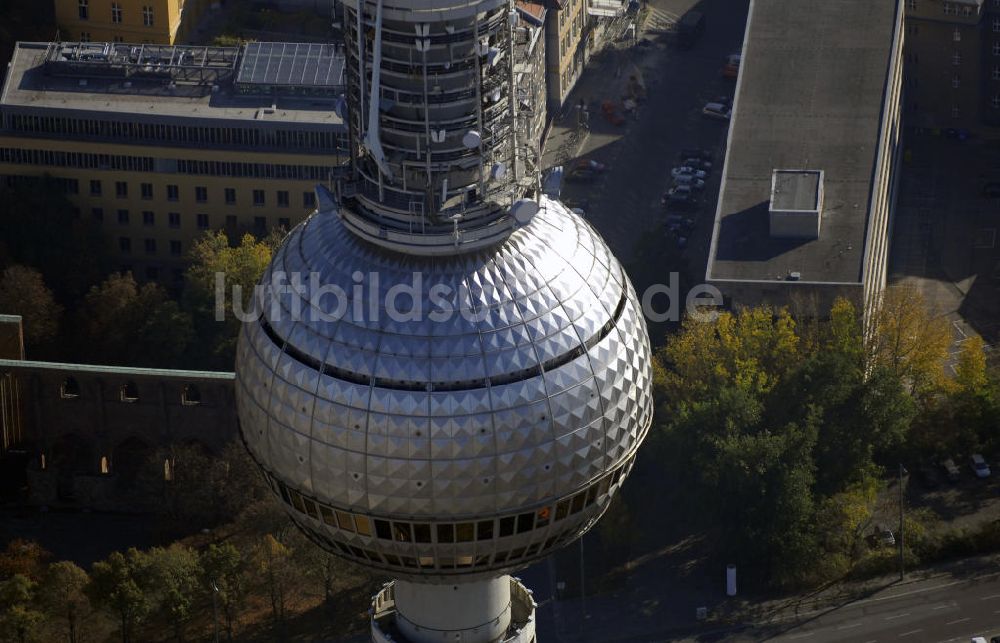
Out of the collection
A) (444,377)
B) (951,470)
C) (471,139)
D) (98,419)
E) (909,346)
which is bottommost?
(951,470)

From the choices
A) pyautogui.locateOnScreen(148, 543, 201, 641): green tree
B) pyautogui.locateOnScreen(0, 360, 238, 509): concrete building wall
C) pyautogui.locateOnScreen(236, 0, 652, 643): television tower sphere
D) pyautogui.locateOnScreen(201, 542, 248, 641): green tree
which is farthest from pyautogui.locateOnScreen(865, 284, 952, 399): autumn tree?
pyautogui.locateOnScreen(236, 0, 652, 643): television tower sphere

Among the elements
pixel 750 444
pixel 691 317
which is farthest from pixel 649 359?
pixel 691 317

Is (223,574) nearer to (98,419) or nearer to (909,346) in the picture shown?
(98,419)

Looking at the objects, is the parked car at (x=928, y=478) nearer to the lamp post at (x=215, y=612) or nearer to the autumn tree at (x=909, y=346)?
the autumn tree at (x=909, y=346)

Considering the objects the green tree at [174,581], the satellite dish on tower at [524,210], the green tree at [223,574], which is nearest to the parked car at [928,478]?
the green tree at [223,574]

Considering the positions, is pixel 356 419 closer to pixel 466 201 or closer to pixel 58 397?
pixel 466 201

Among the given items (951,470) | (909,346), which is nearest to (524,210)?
(951,470)

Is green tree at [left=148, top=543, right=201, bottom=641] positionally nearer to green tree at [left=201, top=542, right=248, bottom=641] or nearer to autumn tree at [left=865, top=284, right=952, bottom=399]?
green tree at [left=201, top=542, right=248, bottom=641]
